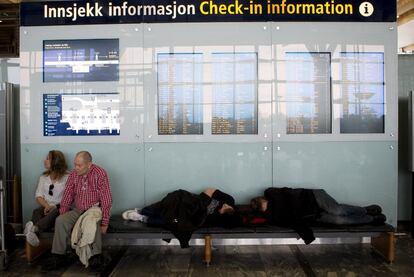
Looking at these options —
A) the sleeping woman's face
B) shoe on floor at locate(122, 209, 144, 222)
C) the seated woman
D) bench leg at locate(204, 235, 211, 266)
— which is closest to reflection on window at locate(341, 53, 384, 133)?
the sleeping woman's face

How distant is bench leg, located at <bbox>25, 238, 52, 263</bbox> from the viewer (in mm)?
4078

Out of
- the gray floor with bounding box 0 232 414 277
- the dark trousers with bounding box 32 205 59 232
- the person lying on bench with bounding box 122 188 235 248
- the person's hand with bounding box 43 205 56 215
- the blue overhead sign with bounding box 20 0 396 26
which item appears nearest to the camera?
the gray floor with bounding box 0 232 414 277

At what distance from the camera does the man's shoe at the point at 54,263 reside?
3900mm

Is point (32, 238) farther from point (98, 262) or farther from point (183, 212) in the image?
point (183, 212)

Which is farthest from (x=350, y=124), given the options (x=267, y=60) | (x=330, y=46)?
(x=267, y=60)

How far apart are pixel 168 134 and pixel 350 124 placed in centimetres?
228

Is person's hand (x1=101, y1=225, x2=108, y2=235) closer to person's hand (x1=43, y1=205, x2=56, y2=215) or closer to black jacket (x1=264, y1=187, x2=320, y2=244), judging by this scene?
person's hand (x1=43, y1=205, x2=56, y2=215)

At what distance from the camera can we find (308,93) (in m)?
4.71

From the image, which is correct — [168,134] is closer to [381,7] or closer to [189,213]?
[189,213]

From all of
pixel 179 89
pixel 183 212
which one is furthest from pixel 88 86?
pixel 183 212

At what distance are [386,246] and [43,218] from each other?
3.79m

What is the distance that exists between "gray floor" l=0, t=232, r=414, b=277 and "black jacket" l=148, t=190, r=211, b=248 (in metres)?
0.41

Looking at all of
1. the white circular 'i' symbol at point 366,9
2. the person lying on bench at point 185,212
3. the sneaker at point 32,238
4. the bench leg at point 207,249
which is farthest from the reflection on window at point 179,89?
the white circular 'i' symbol at point 366,9

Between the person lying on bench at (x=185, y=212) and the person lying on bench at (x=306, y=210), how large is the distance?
1.36 feet
